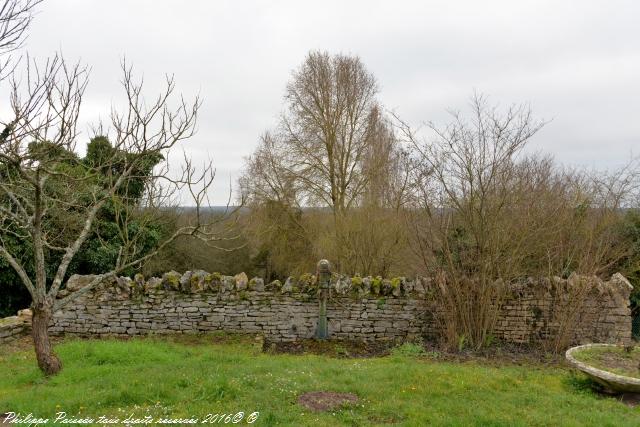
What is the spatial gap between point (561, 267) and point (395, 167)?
9209 millimetres

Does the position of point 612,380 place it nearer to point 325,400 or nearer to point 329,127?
point 325,400

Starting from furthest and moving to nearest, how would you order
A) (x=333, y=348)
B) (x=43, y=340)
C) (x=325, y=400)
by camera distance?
(x=333, y=348)
(x=43, y=340)
(x=325, y=400)

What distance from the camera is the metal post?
10.2 m

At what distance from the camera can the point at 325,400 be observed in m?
5.36

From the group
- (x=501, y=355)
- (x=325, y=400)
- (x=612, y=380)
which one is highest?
(x=612, y=380)

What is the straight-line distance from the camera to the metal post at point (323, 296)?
10.2m

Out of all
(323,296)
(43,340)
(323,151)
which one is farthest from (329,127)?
(43,340)

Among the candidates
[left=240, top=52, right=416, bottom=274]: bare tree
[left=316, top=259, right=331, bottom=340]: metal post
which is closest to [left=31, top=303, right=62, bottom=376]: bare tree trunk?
[left=316, top=259, right=331, bottom=340]: metal post

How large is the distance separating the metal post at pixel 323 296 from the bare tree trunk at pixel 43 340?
5052 mm

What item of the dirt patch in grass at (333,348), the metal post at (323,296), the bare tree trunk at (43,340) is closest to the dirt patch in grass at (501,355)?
the dirt patch in grass at (333,348)

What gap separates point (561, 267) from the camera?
10016 mm

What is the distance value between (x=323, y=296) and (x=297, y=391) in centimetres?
470

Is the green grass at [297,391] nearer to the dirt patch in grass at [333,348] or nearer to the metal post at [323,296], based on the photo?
the dirt patch in grass at [333,348]

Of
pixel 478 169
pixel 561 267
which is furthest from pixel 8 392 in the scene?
pixel 561 267
